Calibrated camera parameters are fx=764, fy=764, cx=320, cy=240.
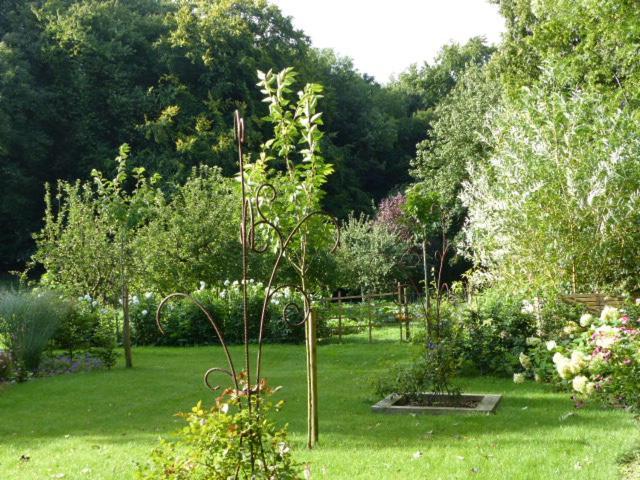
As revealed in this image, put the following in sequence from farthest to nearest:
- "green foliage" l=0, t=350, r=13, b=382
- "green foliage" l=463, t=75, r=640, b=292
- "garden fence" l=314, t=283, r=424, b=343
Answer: "garden fence" l=314, t=283, r=424, b=343, "green foliage" l=463, t=75, r=640, b=292, "green foliage" l=0, t=350, r=13, b=382

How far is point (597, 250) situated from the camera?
38.8 feet

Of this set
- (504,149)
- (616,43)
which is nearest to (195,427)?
(504,149)

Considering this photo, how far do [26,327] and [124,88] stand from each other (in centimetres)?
2122

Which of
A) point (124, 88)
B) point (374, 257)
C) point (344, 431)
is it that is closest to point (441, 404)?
point (344, 431)

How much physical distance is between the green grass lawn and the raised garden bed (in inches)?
6.9

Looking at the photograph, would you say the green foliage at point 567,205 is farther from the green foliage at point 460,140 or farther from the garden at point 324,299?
the green foliage at point 460,140

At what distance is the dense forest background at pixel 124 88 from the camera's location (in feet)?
92.3

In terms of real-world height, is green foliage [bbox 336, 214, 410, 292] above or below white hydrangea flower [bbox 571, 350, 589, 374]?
above

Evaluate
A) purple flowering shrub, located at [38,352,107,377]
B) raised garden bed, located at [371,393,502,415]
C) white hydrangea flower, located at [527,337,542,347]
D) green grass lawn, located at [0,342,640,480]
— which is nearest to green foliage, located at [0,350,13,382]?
green grass lawn, located at [0,342,640,480]

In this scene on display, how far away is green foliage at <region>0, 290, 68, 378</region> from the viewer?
10812 millimetres

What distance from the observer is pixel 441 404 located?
26.2 feet

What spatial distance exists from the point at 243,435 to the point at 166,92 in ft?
90.5

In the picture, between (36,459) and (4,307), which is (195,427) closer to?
(36,459)

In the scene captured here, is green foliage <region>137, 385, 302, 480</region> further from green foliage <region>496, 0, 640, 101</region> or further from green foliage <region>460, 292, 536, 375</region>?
green foliage <region>496, 0, 640, 101</region>
